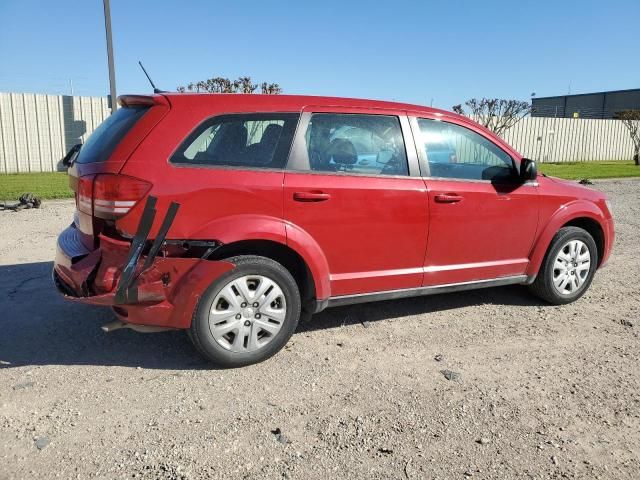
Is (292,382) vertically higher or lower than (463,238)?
lower

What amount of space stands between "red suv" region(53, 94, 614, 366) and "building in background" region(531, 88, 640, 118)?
4280 centimetres

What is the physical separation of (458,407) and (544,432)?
50 cm

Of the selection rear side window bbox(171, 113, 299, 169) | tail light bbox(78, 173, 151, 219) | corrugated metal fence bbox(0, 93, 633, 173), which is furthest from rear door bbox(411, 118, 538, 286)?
corrugated metal fence bbox(0, 93, 633, 173)

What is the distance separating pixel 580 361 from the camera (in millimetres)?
3986

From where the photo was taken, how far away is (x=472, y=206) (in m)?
4.53

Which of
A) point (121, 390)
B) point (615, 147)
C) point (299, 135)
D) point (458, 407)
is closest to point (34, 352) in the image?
point (121, 390)

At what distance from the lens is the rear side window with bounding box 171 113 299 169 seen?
365 cm

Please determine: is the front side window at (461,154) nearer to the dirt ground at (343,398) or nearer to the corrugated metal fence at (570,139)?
the dirt ground at (343,398)

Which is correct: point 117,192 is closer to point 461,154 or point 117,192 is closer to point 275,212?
point 275,212

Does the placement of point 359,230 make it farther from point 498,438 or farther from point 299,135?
point 498,438

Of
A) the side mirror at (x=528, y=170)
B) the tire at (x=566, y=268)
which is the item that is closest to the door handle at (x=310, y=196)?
the side mirror at (x=528, y=170)

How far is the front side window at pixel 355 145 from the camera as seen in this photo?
13.2 ft

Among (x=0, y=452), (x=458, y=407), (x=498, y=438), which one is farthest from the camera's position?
(x=458, y=407)

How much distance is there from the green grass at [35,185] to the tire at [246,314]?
8.23 meters
